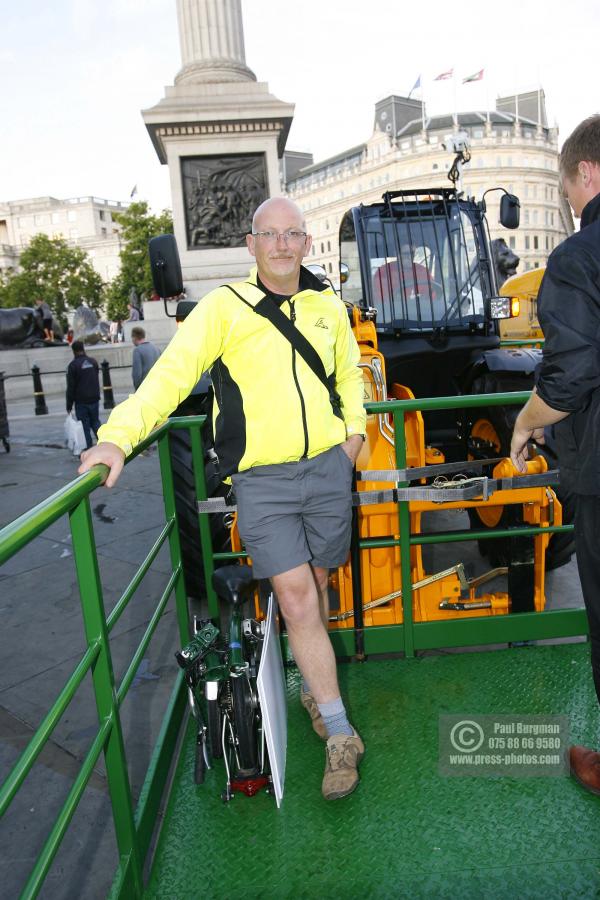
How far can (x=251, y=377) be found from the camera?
237 centimetres

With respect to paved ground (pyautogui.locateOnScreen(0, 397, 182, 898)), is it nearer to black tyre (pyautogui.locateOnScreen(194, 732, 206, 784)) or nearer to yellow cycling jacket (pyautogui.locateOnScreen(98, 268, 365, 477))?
black tyre (pyautogui.locateOnScreen(194, 732, 206, 784))

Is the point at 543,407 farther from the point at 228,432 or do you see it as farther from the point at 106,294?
the point at 106,294

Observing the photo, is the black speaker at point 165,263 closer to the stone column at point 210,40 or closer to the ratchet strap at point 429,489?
the ratchet strap at point 429,489

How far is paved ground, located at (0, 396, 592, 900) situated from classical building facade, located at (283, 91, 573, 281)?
8397 centimetres

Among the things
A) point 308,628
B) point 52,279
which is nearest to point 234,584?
point 308,628

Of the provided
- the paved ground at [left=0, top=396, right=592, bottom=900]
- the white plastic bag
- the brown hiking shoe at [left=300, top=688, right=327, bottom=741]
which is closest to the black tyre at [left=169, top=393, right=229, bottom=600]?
the paved ground at [left=0, top=396, right=592, bottom=900]

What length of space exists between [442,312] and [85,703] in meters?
3.87

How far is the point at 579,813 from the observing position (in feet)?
7.78

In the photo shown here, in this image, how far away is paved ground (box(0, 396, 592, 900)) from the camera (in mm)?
2545

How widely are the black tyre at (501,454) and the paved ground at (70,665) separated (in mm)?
316

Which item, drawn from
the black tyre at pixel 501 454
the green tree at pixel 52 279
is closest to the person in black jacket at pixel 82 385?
the black tyre at pixel 501 454

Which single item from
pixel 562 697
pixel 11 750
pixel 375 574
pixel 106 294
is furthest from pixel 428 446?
pixel 106 294

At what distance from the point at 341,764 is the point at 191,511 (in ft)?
6.65

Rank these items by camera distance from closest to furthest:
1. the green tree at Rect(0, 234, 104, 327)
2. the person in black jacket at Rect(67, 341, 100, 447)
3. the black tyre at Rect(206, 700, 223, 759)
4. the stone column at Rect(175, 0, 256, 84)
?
the black tyre at Rect(206, 700, 223, 759) → the person in black jacket at Rect(67, 341, 100, 447) → the stone column at Rect(175, 0, 256, 84) → the green tree at Rect(0, 234, 104, 327)
